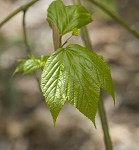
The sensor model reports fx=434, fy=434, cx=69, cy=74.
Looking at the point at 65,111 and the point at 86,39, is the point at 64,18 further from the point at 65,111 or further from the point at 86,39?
the point at 65,111

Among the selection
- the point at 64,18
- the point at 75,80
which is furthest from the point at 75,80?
the point at 64,18

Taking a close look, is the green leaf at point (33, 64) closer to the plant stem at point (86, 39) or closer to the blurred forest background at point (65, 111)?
the plant stem at point (86, 39)

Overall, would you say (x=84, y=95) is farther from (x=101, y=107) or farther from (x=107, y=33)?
(x=107, y=33)

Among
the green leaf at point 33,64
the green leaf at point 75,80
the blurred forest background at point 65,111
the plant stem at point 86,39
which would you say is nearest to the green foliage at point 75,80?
the green leaf at point 75,80

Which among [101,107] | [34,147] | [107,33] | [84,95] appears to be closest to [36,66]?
[101,107]

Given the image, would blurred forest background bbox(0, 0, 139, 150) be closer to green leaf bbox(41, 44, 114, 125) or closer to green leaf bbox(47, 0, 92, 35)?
green leaf bbox(47, 0, 92, 35)

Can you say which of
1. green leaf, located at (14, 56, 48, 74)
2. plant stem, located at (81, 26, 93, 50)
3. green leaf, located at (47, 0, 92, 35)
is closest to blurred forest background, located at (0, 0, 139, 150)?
plant stem, located at (81, 26, 93, 50)
